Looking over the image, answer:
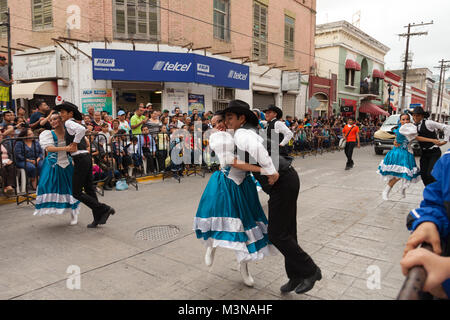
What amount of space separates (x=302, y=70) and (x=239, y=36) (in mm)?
7360

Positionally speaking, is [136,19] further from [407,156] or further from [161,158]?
[407,156]

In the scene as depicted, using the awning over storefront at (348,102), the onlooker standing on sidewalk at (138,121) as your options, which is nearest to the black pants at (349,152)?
the onlooker standing on sidewalk at (138,121)

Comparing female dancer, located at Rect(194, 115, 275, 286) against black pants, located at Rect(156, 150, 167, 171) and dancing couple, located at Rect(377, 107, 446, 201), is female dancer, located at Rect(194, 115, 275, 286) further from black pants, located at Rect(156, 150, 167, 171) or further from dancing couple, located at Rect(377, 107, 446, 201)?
black pants, located at Rect(156, 150, 167, 171)

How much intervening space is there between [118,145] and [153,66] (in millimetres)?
6175

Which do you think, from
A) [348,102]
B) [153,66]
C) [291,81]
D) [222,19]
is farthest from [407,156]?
[348,102]

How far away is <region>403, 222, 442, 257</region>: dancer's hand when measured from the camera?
4.78 ft

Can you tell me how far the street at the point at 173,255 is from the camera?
3371 mm

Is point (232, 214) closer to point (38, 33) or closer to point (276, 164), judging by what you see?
point (276, 164)

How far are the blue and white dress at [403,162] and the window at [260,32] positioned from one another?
45.1 feet

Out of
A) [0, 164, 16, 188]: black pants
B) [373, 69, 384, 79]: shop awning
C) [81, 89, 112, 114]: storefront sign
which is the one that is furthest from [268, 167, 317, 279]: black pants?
[373, 69, 384, 79]: shop awning

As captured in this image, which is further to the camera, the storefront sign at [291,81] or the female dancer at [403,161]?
the storefront sign at [291,81]

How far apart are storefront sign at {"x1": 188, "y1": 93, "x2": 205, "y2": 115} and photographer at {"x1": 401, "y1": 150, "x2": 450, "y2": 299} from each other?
46.5ft

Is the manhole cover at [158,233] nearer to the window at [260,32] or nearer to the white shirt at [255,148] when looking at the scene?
the white shirt at [255,148]

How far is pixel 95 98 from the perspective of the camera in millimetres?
13547
